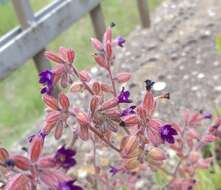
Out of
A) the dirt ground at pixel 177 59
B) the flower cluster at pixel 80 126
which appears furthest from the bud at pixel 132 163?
the dirt ground at pixel 177 59

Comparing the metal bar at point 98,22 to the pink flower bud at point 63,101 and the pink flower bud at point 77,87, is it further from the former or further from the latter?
the pink flower bud at point 63,101

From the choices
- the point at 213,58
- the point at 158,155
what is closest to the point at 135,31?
the point at 213,58

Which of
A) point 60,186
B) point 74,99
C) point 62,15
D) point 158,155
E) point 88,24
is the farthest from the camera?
point 88,24

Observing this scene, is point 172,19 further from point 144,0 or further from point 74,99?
point 74,99

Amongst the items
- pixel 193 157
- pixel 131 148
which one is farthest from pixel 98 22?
pixel 131 148

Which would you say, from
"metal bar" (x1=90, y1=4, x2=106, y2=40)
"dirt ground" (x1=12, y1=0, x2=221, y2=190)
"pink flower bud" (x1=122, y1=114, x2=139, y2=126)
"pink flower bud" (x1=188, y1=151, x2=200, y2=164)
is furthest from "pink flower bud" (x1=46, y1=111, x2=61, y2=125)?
"metal bar" (x1=90, y1=4, x2=106, y2=40)
